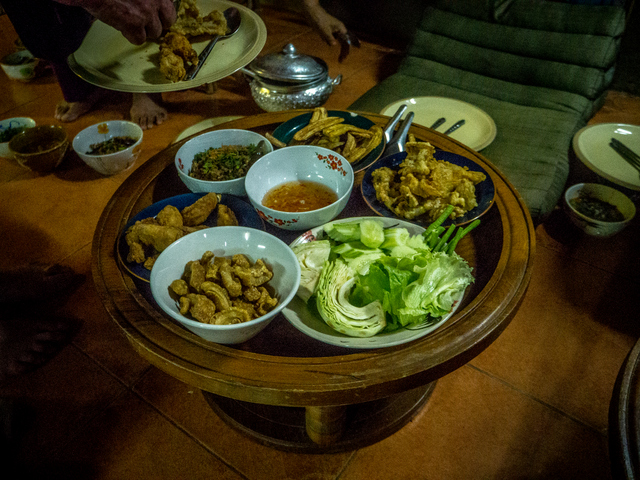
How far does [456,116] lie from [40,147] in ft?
9.76

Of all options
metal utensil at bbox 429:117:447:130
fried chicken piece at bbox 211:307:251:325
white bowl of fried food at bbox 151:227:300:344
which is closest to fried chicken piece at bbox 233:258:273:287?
white bowl of fried food at bbox 151:227:300:344

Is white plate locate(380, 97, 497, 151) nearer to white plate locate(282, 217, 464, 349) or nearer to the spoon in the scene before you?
the spoon

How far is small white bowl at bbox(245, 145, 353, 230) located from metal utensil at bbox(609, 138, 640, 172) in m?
2.11

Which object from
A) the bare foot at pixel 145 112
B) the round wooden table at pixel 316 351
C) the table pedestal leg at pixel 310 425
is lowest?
the table pedestal leg at pixel 310 425

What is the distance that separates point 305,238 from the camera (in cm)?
145

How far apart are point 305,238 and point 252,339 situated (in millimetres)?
392

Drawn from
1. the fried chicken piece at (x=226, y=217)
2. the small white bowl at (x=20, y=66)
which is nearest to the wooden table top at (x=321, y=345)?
the fried chicken piece at (x=226, y=217)

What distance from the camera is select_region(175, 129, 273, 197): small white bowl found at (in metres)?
1.61

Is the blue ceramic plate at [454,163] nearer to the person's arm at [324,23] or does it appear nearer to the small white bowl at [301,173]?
the small white bowl at [301,173]

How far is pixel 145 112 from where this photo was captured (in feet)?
11.7

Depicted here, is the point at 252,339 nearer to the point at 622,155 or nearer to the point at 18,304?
the point at 18,304

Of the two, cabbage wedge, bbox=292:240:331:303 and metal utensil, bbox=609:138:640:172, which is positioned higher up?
cabbage wedge, bbox=292:240:331:303

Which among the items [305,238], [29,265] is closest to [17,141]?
[29,265]

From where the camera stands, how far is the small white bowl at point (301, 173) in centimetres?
152
